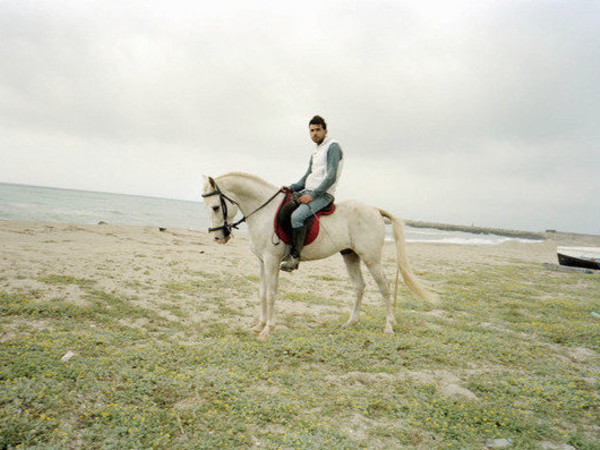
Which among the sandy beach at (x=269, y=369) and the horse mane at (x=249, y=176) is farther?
the horse mane at (x=249, y=176)

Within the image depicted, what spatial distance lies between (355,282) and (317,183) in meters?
2.38

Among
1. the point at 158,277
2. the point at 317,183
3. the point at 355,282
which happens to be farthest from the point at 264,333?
the point at 158,277

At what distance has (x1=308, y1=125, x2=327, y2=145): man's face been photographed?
18.6ft

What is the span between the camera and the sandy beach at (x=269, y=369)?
3064mm

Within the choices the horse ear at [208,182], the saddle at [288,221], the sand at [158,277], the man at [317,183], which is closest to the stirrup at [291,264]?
the man at [317,183]

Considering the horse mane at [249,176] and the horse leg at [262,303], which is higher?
the horse mane at [249,176]

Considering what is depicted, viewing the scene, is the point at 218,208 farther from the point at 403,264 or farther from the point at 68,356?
the point at 403,264

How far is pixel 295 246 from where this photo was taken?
5637 millimetres

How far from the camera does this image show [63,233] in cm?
1491

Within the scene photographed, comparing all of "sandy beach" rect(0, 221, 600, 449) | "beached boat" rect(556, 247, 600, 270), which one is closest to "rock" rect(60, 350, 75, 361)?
"sandy beach" rect(0, 221, 600, 449)

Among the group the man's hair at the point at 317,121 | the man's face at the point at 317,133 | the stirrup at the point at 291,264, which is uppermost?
the man's hair at the point at 317,121

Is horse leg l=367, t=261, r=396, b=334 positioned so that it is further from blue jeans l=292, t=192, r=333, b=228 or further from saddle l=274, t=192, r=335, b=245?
blue jeans l=292, t=192, r=333, b=228

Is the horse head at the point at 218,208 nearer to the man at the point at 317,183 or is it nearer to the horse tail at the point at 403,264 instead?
the man at the point at 317,183

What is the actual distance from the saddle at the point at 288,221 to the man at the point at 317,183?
0.37 feet
